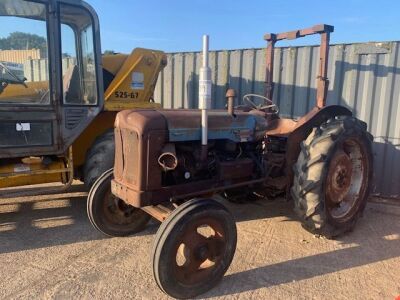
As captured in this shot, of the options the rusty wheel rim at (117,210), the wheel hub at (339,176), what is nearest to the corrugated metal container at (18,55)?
the rusty wheel rim at (117,210)

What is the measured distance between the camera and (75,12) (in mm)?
4688

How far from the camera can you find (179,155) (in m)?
3.53

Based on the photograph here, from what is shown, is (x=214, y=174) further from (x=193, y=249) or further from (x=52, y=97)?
(x=52, y=97)

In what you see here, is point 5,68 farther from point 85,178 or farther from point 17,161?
point 85,178

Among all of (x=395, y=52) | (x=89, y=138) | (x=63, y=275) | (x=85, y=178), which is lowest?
(x=63, y=275)

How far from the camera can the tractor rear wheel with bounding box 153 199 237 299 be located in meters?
2.94

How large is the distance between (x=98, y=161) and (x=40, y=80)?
1162mm

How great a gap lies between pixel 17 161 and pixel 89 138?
95 cm

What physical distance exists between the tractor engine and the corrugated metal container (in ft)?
5.73

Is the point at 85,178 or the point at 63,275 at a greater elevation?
the point at 85,178

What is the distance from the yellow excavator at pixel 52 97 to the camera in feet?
14.4

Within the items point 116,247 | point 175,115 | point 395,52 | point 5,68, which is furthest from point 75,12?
point 395,52

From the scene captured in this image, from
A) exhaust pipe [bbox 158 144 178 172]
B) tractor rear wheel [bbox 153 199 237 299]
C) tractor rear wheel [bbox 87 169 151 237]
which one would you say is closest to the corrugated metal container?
tractor rear wheel [bbox 87 169 151 237]

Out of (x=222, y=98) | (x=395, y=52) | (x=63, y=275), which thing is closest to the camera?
(x=63, y=275)
